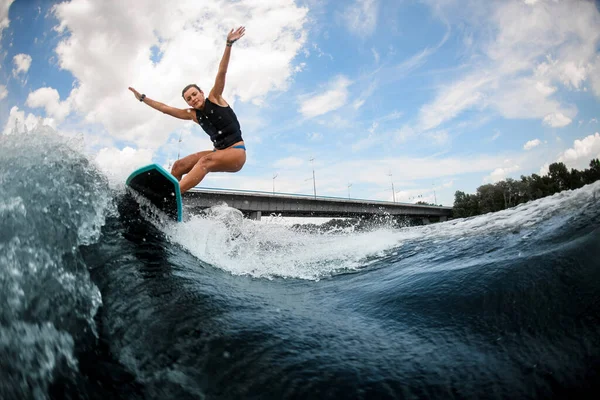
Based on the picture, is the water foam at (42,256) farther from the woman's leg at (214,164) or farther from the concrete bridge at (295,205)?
the concrete bridge at (295,205)

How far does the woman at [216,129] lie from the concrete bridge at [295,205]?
20875 mm

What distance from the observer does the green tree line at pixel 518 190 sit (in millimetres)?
66625

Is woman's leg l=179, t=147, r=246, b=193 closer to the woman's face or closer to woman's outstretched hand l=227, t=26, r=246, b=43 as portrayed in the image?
the woman's face

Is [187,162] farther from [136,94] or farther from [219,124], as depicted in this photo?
→ [136,94]

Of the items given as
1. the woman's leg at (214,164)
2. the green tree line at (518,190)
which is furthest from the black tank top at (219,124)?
the green tree line at (518,190)

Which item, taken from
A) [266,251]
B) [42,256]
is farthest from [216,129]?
[42,256]

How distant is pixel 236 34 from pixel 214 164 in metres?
2.10

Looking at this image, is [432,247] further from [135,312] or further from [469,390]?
[135,312]

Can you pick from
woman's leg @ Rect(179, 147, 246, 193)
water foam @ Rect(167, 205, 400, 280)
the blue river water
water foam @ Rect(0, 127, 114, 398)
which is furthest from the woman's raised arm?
water foam @ Rect(0, 127, 114, 398)

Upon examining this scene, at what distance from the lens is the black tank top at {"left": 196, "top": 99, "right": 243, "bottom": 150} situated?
17.8 feet

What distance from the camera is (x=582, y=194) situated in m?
4.80

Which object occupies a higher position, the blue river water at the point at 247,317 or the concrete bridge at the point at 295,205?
the concrete bridge at the point at 295,205

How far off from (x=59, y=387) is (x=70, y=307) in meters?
0.56

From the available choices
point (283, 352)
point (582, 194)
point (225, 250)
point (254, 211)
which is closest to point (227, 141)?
point (225, 250)
